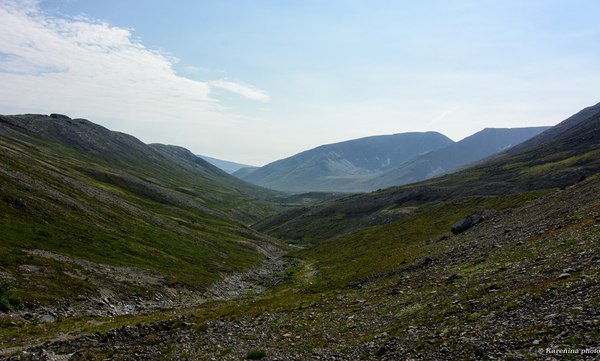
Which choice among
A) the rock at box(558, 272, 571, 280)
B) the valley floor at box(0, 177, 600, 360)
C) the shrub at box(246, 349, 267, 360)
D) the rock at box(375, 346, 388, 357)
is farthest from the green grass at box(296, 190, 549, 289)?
the rock at box(375, 346, 388, 357)

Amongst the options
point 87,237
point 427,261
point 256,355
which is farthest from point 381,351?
point 87,237

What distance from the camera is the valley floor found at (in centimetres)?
1966

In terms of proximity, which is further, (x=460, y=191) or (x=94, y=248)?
(x=460, y=191)

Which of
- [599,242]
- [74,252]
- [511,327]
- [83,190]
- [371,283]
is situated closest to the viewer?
[511,327]

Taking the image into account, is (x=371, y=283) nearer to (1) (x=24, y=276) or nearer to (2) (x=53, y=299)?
(2) (x=53, y=299)

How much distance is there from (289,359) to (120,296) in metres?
35.8

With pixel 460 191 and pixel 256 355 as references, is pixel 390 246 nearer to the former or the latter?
pixel 256 355

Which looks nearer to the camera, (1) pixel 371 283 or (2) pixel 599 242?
(2) pixel 599 242

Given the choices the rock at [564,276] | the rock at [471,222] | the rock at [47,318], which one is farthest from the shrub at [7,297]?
the rock at [471,222]

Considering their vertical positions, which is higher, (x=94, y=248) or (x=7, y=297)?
(x=94, y=248)

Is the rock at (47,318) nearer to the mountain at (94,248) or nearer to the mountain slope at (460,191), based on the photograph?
the mountain at (94,248)

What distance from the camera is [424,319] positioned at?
87.0 feet

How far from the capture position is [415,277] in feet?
143

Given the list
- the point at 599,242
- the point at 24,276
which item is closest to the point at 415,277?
the point at 599,242
